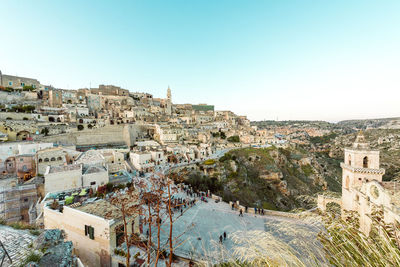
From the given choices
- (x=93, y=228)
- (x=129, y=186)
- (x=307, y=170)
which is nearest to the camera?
(x=93, y=228)

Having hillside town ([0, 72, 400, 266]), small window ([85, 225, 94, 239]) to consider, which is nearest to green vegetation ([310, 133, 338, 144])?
hillside town ([0, 72, 400, 266])

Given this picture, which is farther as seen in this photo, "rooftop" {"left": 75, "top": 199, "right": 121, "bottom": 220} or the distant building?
the distant building

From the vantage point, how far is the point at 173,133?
3631 cm

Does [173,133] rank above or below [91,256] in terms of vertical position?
above

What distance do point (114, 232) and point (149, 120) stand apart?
36.6 meters

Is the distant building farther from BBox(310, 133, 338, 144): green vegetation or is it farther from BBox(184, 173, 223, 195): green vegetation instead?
BBox(184, 173, 223, 195): green vegetation

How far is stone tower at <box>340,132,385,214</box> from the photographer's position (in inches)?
456

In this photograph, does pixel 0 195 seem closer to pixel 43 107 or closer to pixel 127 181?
pixel 127 181

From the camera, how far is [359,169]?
1188 centimetres

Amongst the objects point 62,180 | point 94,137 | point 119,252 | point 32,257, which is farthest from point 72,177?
point 94,137

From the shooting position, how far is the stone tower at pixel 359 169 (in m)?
11.6

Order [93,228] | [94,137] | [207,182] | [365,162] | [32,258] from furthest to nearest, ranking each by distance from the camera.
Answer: [94,137] → [207,182] → [365,162] → [93,228] → [32,258]

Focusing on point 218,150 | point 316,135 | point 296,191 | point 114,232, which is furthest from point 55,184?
point 316,135

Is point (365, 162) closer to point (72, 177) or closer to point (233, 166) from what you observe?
point (233, 166)
